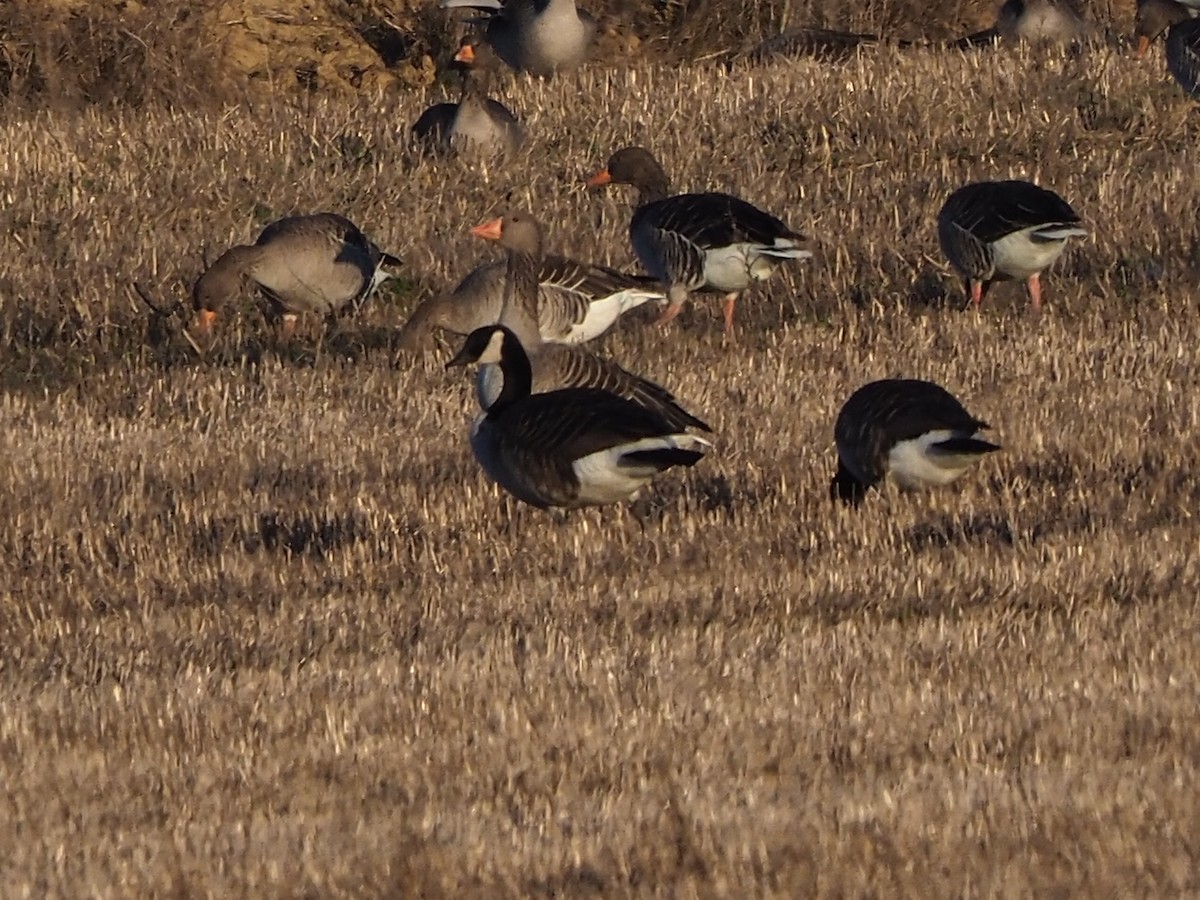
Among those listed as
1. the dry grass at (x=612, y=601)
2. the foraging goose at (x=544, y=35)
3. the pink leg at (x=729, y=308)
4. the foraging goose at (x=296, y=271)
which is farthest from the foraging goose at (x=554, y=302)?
the foraging goose at (x=544, y=35)

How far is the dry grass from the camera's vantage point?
5.37 m

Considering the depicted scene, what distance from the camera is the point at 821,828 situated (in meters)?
5.34

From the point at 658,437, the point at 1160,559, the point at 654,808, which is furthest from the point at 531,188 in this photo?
the point at 654,808

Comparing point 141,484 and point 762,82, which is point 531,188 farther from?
point 141,484

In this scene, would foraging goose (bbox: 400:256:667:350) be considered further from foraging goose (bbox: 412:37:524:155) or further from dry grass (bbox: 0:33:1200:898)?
foraging goose (bbox: 412:37:524:155)

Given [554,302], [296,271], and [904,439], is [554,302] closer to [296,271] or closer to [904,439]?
[296,271]

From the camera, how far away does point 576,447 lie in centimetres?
846

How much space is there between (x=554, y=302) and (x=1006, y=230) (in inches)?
99.4

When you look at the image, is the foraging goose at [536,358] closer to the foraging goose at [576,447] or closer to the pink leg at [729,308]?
the foraging goose at [576,447]

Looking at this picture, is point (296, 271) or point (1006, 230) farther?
point (296, 271)

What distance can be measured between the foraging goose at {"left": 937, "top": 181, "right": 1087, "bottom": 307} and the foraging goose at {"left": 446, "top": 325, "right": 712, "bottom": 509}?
399cm

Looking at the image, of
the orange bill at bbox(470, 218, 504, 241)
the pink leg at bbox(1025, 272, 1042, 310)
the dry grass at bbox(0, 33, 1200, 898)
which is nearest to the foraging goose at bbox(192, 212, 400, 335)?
the dry grass at bbox(0, 33, 1200, 898)

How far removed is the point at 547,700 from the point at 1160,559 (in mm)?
2455

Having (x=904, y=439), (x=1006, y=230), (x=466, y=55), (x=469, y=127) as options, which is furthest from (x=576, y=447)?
(x=466, y=55)
